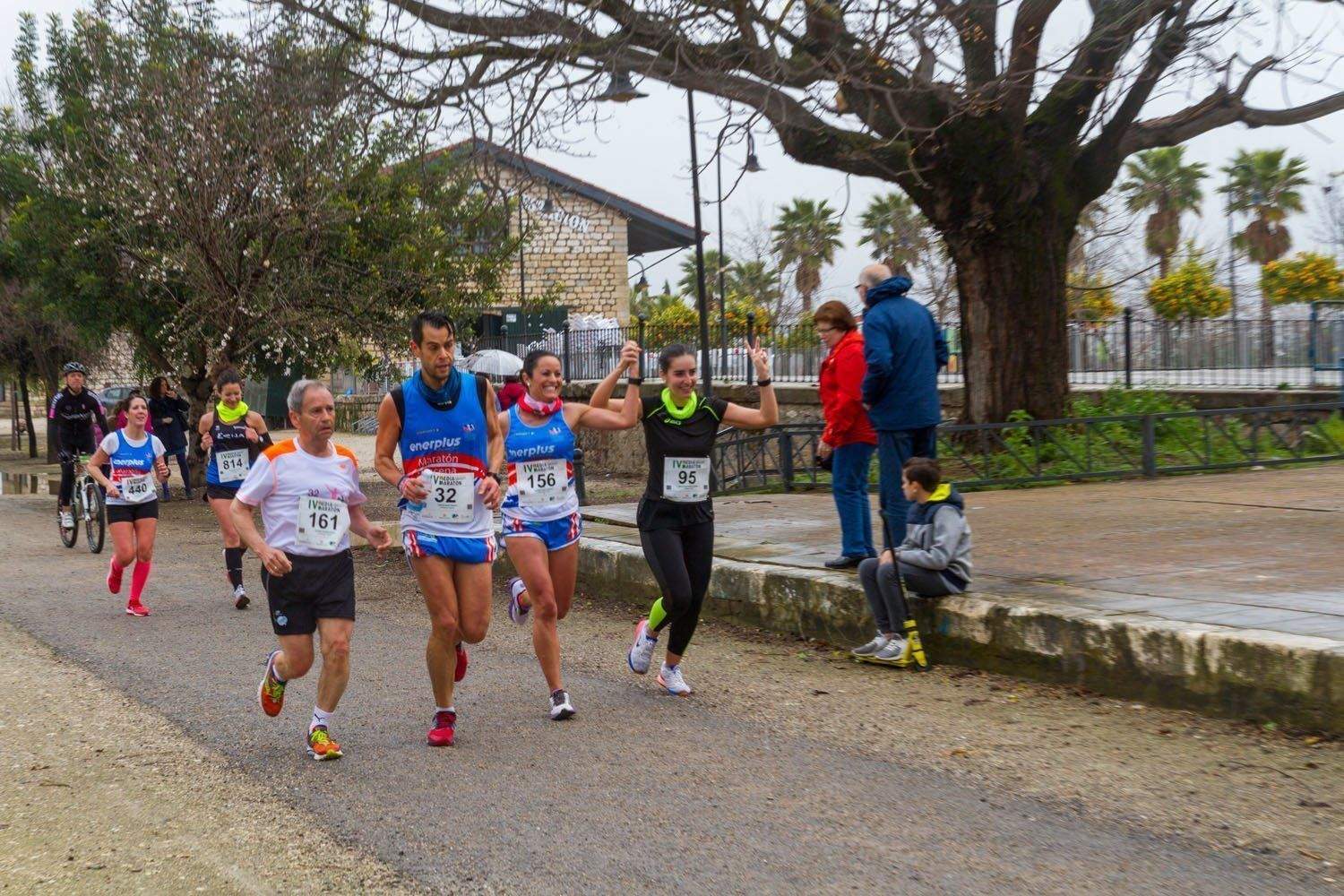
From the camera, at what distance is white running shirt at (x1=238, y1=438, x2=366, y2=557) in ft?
20.3

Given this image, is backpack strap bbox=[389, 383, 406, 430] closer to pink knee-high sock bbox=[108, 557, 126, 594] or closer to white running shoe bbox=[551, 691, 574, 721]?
white running shoe bbox=[551, 691, 574, 721]

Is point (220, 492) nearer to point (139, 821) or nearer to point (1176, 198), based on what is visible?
point (139, 821)

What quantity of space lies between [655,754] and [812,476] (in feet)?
32.7

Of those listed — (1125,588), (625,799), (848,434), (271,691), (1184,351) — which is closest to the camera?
(625,799)

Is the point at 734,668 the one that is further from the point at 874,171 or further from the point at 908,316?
the point at 874,171

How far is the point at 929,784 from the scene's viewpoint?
544 centimetres

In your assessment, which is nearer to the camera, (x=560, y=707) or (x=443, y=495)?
(x=443, y=495)

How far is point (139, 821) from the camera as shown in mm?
5133

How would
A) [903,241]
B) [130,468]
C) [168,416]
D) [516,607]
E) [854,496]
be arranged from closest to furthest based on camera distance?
[516,607]
[854,496]
[130,468]
[168,416]
[903,241]

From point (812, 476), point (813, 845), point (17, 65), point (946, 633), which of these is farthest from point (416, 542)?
point (17, 65)

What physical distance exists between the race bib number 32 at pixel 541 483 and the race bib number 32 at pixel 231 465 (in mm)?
5147

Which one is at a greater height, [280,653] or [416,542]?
[416,542]

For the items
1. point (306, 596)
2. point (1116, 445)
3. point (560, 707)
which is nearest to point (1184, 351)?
point (1116, 445)

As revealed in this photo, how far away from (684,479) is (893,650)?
5.28 feet
